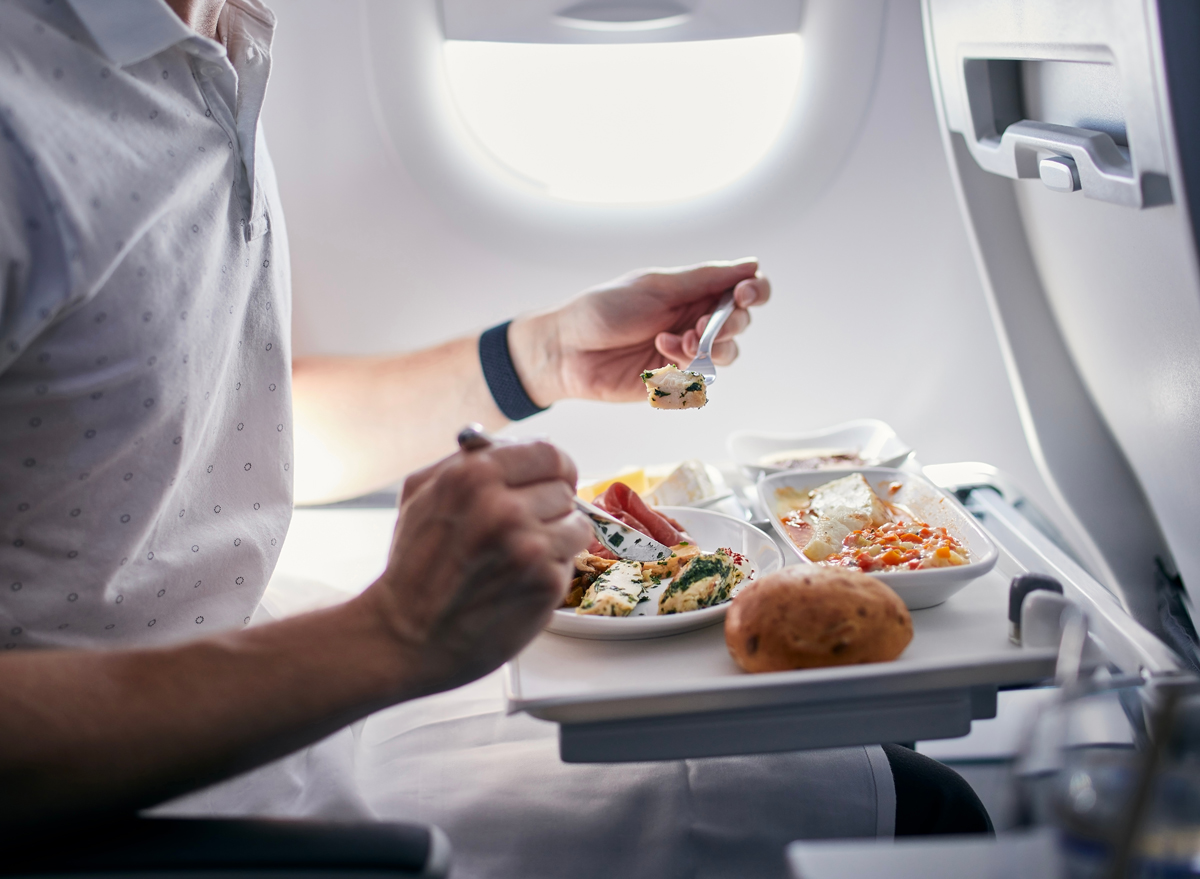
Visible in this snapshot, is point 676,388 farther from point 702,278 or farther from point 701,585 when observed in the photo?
point 701,585

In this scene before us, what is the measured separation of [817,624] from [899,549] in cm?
25

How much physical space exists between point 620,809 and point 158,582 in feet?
1.65

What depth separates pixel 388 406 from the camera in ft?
5.03

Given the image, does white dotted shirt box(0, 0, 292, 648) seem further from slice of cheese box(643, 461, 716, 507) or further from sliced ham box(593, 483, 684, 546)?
slice of cheese box(643, 461, 716, 507)

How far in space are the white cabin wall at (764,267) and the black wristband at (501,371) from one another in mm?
357

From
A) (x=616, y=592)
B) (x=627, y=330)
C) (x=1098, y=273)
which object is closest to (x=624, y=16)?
(x=627, y=330)

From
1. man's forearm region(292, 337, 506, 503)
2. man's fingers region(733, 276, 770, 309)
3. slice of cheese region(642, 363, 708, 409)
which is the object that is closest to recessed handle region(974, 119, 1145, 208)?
man's fingers region(733, 276, 770, 309)

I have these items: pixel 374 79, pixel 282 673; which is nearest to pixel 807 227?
pixel 374 79

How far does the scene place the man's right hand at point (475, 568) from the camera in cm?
67

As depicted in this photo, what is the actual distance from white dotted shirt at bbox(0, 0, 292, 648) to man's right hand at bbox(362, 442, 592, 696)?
33 cm

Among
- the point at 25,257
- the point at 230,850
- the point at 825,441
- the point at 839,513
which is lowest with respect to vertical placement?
the point at 825,441

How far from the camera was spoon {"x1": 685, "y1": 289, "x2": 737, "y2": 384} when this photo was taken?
1202mm

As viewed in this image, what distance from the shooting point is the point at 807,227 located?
179 centimetres

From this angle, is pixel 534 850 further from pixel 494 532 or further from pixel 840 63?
pixel 840 63
